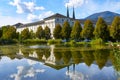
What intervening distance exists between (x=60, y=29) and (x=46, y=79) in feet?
266

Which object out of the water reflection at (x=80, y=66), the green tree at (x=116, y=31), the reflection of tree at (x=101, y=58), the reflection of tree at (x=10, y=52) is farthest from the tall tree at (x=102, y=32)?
the water reflection at (x=80, y=66)

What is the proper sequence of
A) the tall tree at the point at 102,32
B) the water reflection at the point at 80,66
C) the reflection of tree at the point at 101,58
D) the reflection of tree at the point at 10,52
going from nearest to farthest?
the water reflection at the point at 80,66, the reflection of tree at the point at 101,58, the reflection of tree at the point at 10,52, the tall tree at the point at 102,32

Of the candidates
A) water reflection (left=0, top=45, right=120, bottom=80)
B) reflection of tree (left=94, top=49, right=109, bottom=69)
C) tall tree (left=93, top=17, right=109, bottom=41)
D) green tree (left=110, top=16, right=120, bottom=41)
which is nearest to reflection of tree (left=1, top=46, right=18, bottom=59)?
water reflection (left=0, top=45, right=120, bottom=80)

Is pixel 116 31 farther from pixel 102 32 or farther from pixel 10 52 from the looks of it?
pixel 10 52

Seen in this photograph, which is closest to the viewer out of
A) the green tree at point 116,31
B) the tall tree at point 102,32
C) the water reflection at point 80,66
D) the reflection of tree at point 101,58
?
the water reflection at point 80,66

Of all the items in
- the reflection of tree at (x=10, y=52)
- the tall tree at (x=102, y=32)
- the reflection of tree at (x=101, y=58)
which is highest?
the tall tree at (x=102, y=32)

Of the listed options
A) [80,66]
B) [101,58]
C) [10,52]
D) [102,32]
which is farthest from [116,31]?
[80,66]

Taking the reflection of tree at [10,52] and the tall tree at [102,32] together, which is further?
the tall tree at [102,32]

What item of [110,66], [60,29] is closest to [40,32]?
[60,29]

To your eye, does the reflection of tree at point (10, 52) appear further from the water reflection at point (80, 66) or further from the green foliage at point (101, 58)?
the green foliage at point (101, 58)

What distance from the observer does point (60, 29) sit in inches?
3735

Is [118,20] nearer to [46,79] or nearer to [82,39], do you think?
[82,39]

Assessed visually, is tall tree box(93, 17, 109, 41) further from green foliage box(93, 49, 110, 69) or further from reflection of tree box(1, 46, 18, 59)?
green foliage box(93, 49, 110, 69)

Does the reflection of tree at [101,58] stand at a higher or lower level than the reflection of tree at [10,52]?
higher
